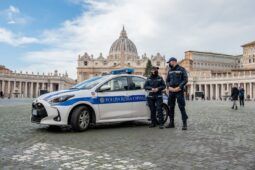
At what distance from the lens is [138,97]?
10.9m

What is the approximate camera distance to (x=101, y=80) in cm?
1040

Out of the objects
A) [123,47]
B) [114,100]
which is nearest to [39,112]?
[114,100]

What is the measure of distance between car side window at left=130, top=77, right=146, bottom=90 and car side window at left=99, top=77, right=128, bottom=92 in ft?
0.90

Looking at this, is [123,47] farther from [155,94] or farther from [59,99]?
[59,99]

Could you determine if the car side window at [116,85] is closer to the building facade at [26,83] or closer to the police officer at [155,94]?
the police officer at [155,94]

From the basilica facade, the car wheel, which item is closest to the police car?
the car wheel

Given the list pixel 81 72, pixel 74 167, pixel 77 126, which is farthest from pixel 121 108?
Answer: pixel 81 72

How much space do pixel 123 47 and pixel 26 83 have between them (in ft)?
173

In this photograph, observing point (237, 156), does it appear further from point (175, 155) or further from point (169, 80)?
point (169, 80)

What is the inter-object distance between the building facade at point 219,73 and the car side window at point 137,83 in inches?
2465

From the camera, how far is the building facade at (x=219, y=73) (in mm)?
95000

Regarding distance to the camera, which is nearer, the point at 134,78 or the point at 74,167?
the point at 74,167

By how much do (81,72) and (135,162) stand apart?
452 feet

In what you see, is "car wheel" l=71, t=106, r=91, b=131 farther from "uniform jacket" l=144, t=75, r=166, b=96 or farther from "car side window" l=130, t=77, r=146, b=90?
"uniform jacket" l=144, t=75, r=166, b=96
